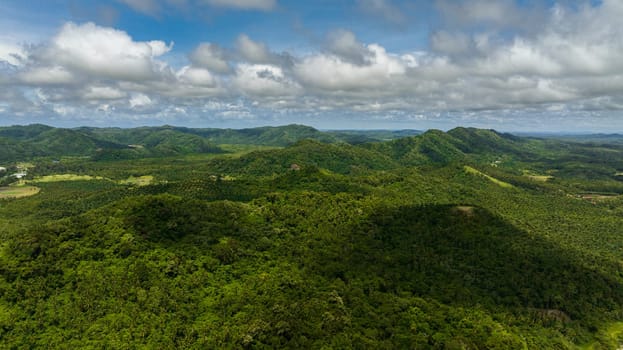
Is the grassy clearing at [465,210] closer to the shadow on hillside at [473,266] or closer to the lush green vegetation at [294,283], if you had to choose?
the shadow on hillside at [473,266]

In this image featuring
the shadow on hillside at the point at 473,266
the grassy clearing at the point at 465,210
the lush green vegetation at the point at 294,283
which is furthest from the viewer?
the grassy clearing at the point at 465,210

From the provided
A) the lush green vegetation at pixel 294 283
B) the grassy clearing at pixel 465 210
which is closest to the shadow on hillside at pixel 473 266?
the lush green vegetation at pixel 294 283

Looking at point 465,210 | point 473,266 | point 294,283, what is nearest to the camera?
point 294,283

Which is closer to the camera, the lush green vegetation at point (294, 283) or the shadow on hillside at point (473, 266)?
the lush green vegetation at point (294, 283)

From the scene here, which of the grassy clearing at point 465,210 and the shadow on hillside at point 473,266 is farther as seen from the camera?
the grassy clearing at point 465,210

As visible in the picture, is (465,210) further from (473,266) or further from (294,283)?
(294,283)

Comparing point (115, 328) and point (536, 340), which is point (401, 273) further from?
point (115, 328)

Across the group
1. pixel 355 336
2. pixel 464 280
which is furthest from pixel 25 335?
pixel 464 280

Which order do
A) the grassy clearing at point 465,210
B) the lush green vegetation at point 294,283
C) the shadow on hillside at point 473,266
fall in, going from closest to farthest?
the lush green vegetation at point 294,283
the shadow on hillside at point 473,266
the grassy clearing at point 465,210

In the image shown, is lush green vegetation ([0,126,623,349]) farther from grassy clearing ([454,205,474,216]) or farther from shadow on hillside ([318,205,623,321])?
grassy clearing ([454,205,474,216])

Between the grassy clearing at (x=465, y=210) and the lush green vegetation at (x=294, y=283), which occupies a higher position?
the grassy clearing at (x=465, y=210)

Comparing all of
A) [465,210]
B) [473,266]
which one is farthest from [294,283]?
[465,210]
